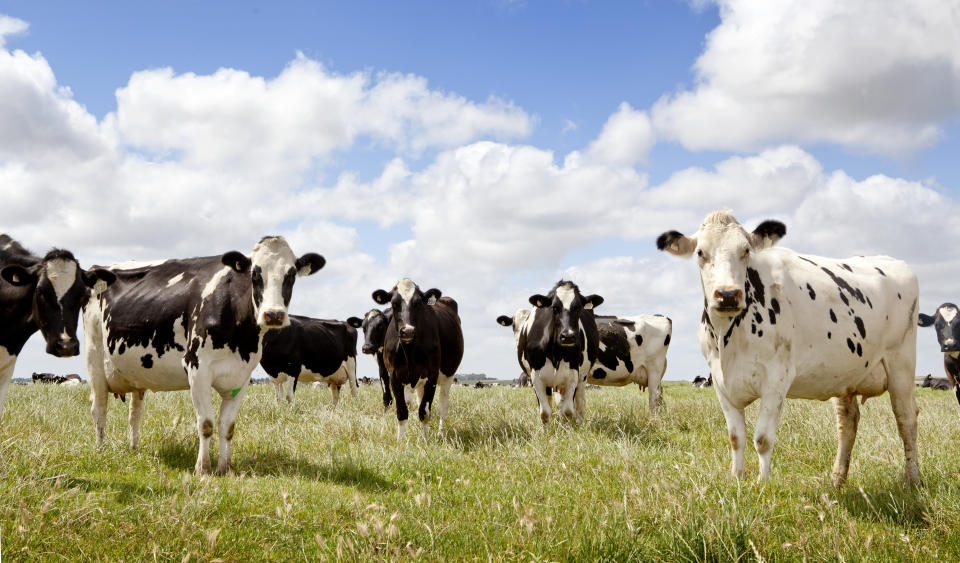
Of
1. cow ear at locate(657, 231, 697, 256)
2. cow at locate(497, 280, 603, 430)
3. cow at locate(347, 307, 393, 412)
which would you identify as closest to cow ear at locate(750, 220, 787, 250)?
cow ear at locate(657, 231, 697, 256)

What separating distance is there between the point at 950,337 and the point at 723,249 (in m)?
9.94

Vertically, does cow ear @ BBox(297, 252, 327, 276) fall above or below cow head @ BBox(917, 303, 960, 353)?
above

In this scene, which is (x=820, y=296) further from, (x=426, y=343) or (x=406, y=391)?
(x=406, y=391)

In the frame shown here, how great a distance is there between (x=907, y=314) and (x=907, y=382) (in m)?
0.77

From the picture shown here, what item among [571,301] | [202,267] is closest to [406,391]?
[571,301]

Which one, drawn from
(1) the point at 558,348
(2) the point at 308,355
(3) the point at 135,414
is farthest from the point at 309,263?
(2) the point at 308,355

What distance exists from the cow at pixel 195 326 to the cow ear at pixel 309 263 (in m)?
0.01

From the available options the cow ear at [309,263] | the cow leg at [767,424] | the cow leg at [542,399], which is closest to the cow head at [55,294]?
the cow ear at [309,263]

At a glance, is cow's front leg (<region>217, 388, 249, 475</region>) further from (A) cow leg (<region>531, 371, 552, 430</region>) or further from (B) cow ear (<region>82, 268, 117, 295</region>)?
(A) cow leg (<region>531, 371, 552, 430</region>)

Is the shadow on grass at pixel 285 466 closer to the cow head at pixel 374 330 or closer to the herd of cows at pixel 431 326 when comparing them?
the herd of cows at pixel 431 326

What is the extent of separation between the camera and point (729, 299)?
20.1ft

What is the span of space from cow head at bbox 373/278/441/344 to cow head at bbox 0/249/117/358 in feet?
A: 15.4

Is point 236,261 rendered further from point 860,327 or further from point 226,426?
point 860,327

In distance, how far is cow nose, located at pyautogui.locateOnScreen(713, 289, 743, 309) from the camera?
241 inches
